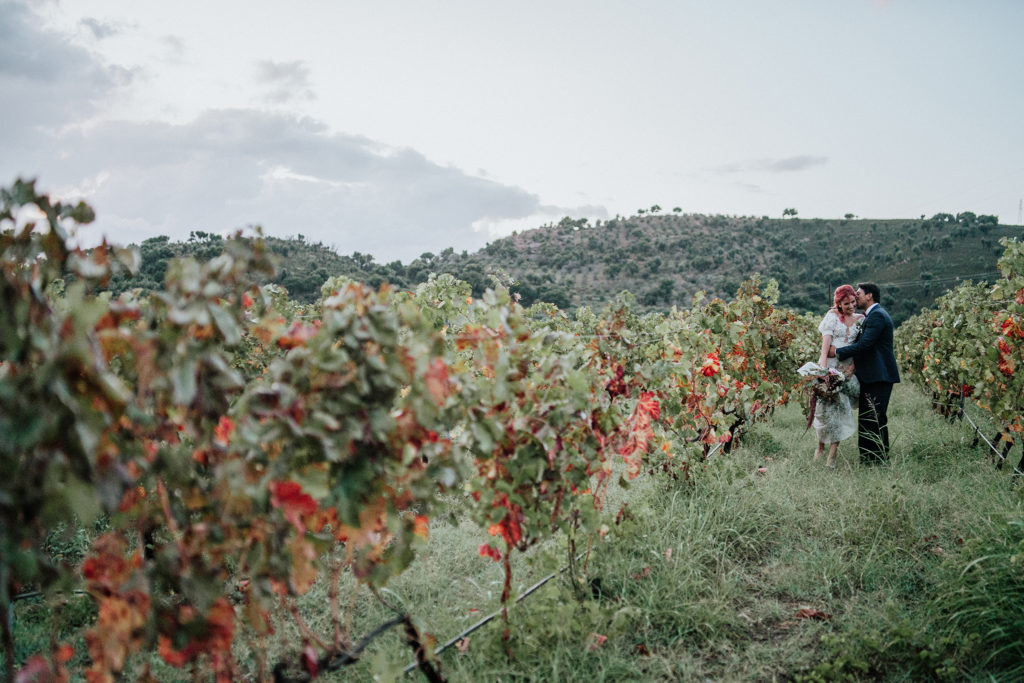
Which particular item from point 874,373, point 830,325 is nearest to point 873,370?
point 874,373

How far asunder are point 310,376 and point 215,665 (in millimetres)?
791

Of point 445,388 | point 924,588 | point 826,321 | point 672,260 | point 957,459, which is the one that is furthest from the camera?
point 672,260

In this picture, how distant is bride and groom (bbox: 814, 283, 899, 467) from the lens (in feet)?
15.9

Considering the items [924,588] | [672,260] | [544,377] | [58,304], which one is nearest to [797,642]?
[924,588]

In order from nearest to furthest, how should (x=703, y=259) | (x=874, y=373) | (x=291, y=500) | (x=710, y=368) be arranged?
(x=291, y=500) < (x=710, y=368) < (x=874, y=373) < (x=703, y=259)

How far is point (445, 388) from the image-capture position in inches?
65.8

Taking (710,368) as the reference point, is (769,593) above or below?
below

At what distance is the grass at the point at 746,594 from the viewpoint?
94.1 inches

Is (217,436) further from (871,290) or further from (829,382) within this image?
(871,290)

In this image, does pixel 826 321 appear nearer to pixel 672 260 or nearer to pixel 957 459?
pixel 957 459

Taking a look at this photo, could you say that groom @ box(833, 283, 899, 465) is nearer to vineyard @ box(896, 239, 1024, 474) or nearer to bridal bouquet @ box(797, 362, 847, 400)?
bridal bouquet @ box(797, 362, 847, 400)

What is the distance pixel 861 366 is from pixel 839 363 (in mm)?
212

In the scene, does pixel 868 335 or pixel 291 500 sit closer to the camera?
A: pixel 291 500

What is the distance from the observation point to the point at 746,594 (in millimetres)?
→ 2980
